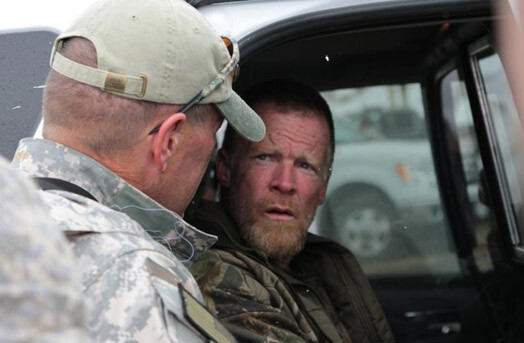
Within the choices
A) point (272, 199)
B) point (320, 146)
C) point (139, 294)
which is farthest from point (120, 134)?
point (320, 146)

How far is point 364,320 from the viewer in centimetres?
275

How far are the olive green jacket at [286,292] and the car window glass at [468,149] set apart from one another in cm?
87

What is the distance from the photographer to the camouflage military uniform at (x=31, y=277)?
66 cm

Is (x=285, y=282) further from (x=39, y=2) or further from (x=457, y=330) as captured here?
(x=457, y=330)

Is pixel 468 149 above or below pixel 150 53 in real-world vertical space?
below

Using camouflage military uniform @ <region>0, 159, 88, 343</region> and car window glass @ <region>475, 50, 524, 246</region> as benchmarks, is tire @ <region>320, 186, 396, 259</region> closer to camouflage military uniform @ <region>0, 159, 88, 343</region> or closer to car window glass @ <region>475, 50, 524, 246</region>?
car window glass @ <region>475, 50, 524, 246</region>

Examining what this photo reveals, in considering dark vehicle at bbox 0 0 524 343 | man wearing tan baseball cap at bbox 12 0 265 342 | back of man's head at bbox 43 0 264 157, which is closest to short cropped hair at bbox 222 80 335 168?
dark vehicle at bbox 0 0 524 343

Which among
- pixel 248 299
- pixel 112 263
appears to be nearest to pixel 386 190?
pixel 248 299

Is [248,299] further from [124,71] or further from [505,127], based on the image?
[505,127]

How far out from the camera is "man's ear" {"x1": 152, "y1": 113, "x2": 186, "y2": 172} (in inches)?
Result: 64.4

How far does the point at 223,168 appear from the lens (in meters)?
2.82

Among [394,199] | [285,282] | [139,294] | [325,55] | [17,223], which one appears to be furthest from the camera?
[394,199]

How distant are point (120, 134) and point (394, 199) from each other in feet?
7.19

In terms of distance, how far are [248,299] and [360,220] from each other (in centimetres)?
150
